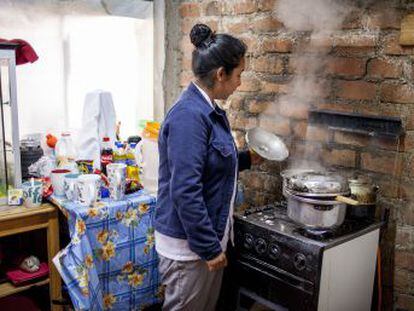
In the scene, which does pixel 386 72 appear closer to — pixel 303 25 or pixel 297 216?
→ pixel 303 25

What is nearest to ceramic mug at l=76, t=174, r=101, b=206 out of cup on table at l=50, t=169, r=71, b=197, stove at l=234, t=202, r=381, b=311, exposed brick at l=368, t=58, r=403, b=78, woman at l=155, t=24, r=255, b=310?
cup on table at l=50, t=169, r=71, b=197

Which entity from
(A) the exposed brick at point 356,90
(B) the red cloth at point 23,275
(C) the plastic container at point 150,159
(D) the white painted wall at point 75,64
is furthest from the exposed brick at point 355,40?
(B) the red cloth at point 23,275

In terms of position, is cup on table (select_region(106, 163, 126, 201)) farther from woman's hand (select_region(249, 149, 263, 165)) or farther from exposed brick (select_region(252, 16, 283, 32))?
exposed brick (select_region(252, 16, 283, 32))

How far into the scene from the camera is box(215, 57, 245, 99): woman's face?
5.19 ft

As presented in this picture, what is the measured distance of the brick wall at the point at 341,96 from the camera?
5.90 ft

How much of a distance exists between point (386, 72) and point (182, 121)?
3.02 feet

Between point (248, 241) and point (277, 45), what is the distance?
985 millimetres

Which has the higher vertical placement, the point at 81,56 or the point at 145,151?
the point at 81,56

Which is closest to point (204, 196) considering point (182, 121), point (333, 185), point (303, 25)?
point (182, 121)

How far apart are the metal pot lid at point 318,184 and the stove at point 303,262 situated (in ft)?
0.53

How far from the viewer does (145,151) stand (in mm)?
2318

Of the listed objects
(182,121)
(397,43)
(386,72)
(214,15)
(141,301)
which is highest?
(214,15)

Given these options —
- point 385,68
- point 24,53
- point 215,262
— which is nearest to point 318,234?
point 215,262

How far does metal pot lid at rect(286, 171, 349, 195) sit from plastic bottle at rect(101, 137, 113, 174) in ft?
3.11
